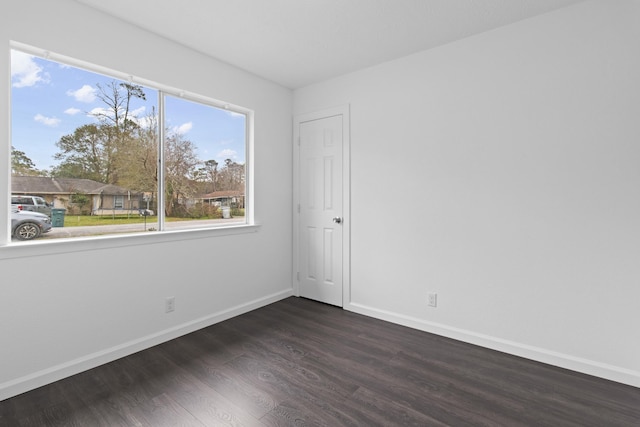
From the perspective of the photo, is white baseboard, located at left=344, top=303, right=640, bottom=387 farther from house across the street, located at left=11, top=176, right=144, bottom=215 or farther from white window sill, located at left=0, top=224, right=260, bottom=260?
house across the street, located at left=11, top=176, right=144, bottom=215

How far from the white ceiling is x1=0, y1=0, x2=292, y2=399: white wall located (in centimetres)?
23

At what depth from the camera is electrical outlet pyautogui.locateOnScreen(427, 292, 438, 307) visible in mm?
2852

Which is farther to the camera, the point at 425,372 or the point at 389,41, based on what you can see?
the point at 389,41

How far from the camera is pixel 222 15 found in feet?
7.55

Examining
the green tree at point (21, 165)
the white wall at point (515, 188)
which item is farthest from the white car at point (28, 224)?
the white wall at point (515, 188)

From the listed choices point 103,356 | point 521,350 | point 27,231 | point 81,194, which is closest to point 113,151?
point 81,194

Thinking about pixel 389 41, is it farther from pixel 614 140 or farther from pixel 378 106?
pixel 614 140

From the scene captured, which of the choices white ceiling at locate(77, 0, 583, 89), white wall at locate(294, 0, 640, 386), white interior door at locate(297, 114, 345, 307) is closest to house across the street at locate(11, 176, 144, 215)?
white ceiling at locate(77, 0, 583, 89)

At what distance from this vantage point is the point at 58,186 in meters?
2.21

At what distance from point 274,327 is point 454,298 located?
1.66m

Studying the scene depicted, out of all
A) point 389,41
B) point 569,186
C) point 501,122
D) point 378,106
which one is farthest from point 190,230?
point 569,186

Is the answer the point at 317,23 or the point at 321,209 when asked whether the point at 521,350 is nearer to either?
the point at 321,209

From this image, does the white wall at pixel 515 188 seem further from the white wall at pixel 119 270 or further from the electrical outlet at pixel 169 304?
the electrical outlet at pixel 169 304

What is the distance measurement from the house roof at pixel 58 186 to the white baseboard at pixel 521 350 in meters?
2.62
